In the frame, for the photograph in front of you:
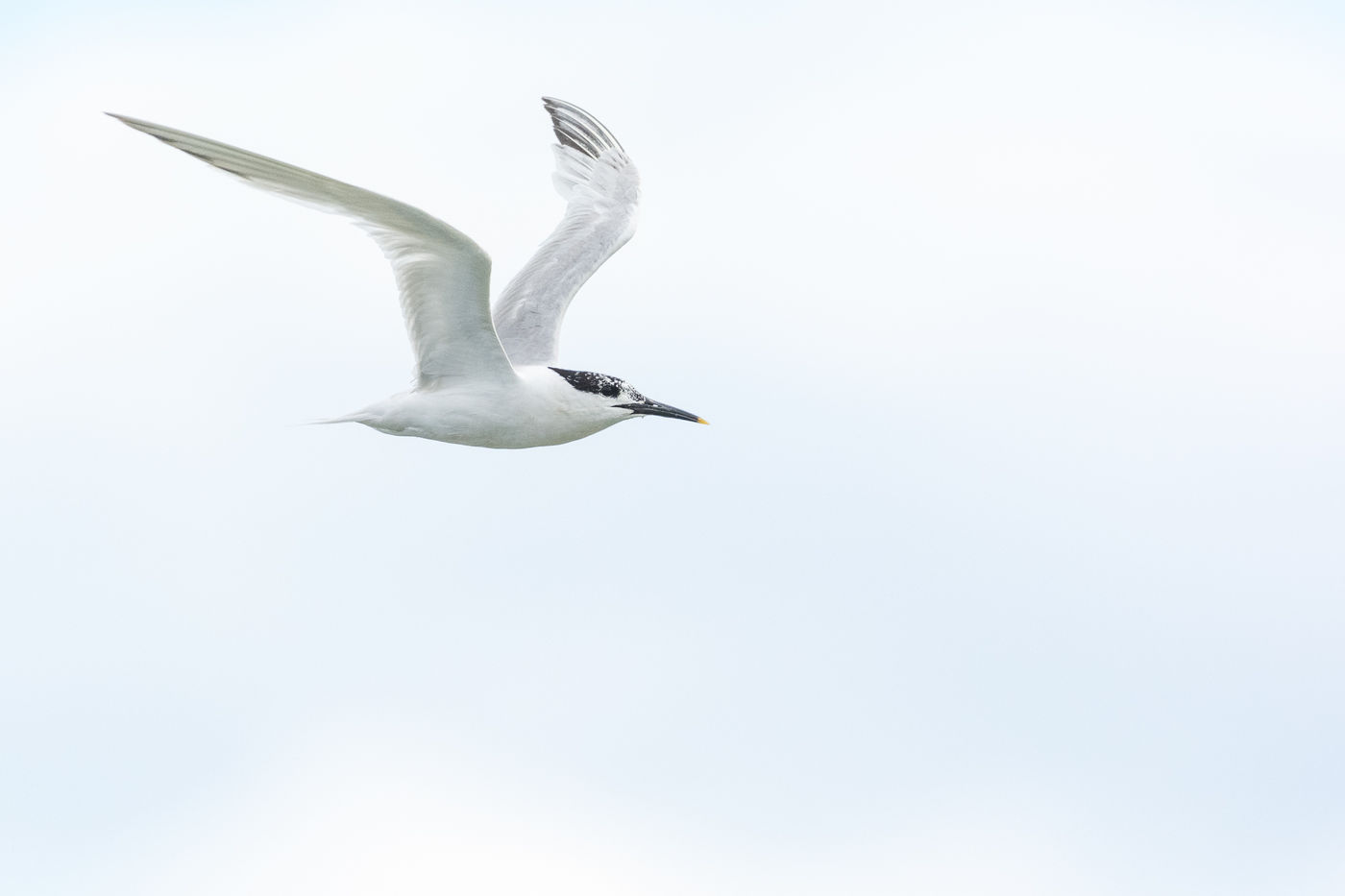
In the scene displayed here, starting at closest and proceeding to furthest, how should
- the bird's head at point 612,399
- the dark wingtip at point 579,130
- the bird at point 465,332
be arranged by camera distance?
1. the bird at point 465,332
2. the bird's head at point 612,399
3. the dark wingtip at point 579,130

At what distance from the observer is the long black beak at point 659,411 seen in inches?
489

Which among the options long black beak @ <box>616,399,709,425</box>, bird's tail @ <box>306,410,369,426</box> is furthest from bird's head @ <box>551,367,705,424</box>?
bird's tail @ <box>306,410,369,426</box>

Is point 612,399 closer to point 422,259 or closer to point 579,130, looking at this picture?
point 422,259

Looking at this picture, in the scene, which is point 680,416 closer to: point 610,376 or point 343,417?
point 610,376

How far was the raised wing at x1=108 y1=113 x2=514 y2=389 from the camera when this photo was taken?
31.5 feet

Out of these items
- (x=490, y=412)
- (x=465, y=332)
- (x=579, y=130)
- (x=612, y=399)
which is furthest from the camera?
(x=579, y=130)

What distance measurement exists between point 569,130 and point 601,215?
1477mm

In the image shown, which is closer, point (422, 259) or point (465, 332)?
point (422, 259)

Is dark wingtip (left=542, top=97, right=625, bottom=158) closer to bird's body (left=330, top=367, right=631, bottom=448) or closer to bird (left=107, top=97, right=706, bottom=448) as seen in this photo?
bird (left=107, top=97, right=706, bottom=448)

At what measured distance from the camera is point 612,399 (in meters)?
12.2

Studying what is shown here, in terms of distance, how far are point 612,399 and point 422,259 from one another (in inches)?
A: 81.8

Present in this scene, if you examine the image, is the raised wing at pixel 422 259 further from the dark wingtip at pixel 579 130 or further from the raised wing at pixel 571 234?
the dark wingtip at pixel 579 130

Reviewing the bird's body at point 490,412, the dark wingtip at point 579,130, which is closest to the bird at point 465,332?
the bird's body at point 490,412

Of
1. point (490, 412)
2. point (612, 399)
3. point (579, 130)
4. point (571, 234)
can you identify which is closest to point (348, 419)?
point (490, 412)
